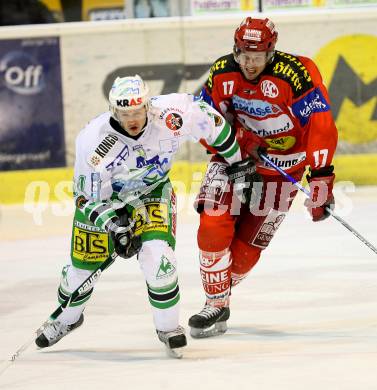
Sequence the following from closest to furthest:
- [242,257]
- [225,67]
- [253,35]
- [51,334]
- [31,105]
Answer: [51,334] → [253,35] → [225,67] → [242,257] → [31,105]

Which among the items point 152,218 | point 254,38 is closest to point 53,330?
Result: point 152,218

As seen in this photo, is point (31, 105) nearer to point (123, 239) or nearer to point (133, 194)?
point (133, 194)

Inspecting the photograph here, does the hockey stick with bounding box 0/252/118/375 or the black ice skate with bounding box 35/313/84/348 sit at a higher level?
the hockey stick with bounding box 0/252/118/375

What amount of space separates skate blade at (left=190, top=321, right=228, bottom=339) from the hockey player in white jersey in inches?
15.8

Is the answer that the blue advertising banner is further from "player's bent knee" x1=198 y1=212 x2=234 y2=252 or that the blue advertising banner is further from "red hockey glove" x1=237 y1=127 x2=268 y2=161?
"player's bent knee" x1=198 y1=212 x2=234 y2=252

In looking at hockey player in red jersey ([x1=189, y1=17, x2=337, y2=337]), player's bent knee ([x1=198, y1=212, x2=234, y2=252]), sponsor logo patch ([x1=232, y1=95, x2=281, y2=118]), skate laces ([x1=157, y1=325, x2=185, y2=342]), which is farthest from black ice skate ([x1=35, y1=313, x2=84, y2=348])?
sponsor logo patch ([x1=232, y1=95, x2=281, y2=118])

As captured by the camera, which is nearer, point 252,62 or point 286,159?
point 252,62

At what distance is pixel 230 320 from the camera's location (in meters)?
5.07

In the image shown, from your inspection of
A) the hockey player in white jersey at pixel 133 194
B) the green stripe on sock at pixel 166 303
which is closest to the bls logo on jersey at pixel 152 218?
the hockey player in white jersey at pixel 133 194

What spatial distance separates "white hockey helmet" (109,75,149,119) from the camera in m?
4.19

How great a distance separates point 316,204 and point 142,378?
1361mm

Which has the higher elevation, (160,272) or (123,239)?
(123,239)

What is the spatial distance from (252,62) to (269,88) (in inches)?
6.6

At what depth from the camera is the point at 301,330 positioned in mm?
4727
